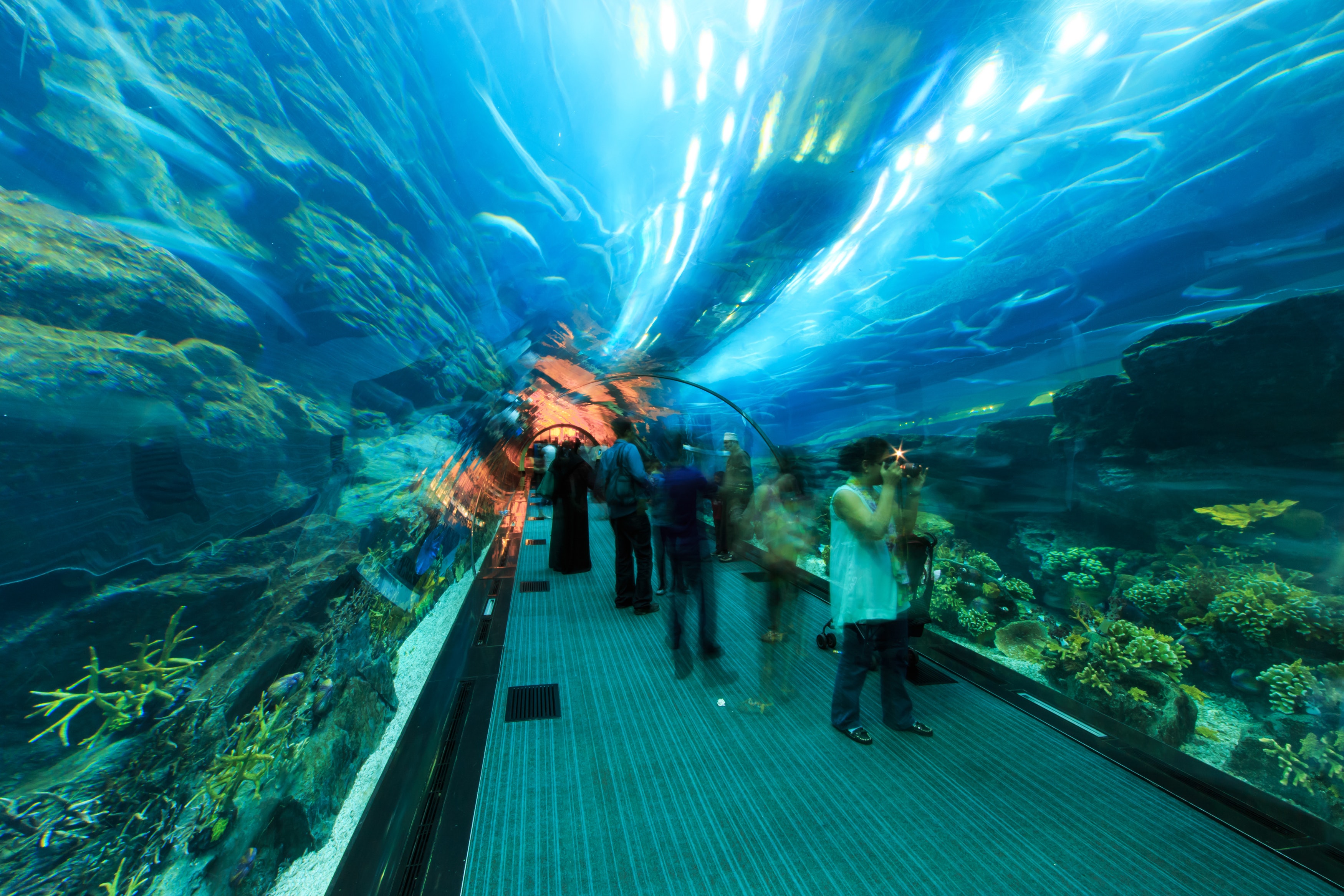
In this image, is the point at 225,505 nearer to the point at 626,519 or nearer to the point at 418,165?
the point at 418,165

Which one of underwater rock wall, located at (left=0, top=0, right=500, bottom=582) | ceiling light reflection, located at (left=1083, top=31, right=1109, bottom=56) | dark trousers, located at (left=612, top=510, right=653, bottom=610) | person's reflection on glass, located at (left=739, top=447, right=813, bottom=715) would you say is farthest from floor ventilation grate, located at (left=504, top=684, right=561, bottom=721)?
ceiling light reflection, located at (left=1083, top=31, right=1109, bottom=56)

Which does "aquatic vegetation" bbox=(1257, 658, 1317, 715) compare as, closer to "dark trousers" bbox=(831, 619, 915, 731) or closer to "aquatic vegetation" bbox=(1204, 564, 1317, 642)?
"aquatic vegetation" bbox=(1204, 564, 1317, 642)

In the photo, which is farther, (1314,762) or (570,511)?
(570,511)

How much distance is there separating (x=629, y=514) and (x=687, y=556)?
1664mm

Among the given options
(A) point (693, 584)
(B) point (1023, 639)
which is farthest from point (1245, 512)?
(A) point (693, 584)

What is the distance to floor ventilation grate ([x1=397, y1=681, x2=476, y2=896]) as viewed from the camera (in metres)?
2.32

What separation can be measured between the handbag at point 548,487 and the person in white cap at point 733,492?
2.30 metres

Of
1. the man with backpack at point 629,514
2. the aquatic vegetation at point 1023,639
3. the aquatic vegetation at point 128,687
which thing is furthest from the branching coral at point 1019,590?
the aquatic vegetation at point 128,687

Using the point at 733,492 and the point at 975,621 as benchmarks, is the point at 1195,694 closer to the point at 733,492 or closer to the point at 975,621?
the point at 975,621

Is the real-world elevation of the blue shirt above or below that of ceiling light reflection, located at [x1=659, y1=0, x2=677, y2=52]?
below

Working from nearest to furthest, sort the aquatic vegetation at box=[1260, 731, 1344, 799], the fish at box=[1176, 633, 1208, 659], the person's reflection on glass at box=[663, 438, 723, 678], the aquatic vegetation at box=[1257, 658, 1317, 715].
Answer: the aquatic vegetation at box=[1260, 731, 1344, 799] < the aquatic vegetation at box=[1257, 658, 1317, 715] < the fish at box=[1176, 633, 1208, 659] < the person's reflection on glass at box=[663, 438, 723, 678]

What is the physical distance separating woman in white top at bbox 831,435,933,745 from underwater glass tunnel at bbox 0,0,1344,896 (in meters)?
0.23

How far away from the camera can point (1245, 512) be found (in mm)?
3658

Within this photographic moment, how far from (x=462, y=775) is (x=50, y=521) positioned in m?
2.58
